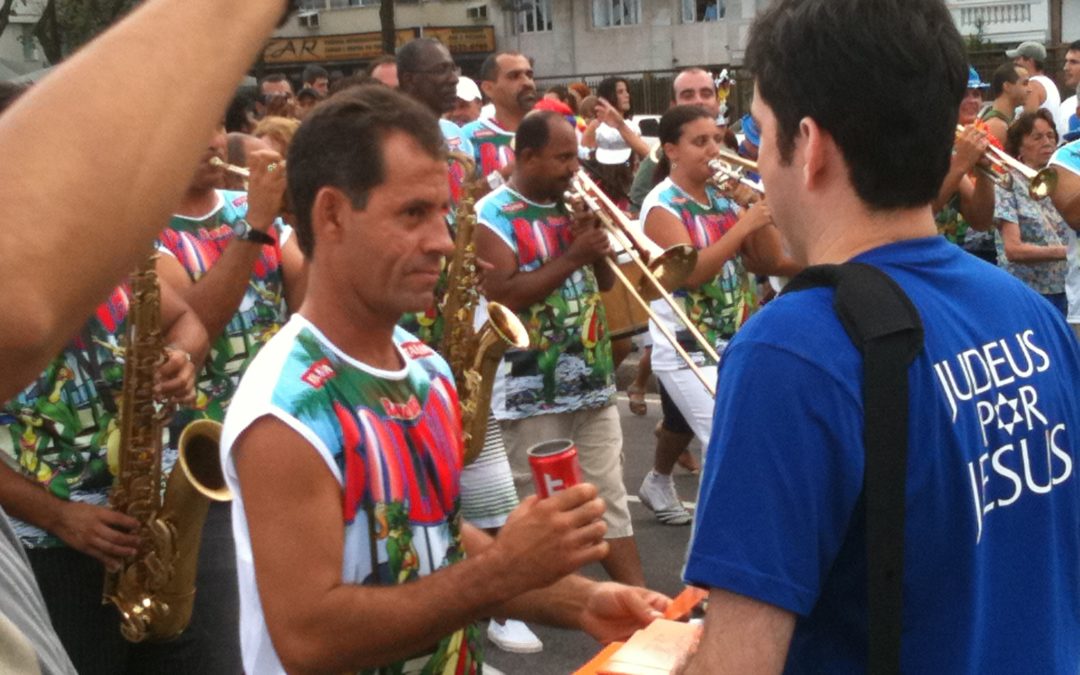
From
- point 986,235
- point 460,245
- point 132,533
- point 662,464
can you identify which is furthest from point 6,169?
point 986,235

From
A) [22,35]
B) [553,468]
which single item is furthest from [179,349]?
[22,35]

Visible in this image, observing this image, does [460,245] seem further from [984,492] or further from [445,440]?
[984,492]

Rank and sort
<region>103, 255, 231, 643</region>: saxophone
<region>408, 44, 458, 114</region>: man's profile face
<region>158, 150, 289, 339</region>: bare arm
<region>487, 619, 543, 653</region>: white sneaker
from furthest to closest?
1. <region>408, 44, 458, 114</region>: man's profile face
2. <region>487, 619, 543, 653</region>: white sneaker
3. <region>158, 150, 289, 339</region>: bare arm
4. <region>103, 255, 231, 643</region>: saxophone

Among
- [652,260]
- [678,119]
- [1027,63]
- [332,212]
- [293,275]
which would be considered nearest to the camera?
[332,212]

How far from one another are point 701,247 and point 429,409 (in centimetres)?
399

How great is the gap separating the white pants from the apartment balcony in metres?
36.4

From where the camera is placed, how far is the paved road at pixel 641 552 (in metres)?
5.66

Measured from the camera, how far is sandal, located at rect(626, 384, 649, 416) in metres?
9.95

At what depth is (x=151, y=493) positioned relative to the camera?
3.76 metres

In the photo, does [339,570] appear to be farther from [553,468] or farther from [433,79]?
[433,79]

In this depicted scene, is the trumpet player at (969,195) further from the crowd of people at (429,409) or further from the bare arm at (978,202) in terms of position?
the crowd of people at (429,409)

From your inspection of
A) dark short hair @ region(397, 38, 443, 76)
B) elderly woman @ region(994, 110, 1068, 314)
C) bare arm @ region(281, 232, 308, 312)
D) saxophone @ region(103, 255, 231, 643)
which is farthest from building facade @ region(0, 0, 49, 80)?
saxophone @ region(103, 255, 231, 643)

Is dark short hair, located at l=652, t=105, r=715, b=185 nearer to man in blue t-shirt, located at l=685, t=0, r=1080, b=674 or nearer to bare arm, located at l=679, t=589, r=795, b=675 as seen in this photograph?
man in blue t-shirt, located at l=685, t=0, r=1080, b=674

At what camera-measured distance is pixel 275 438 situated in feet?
7.77
